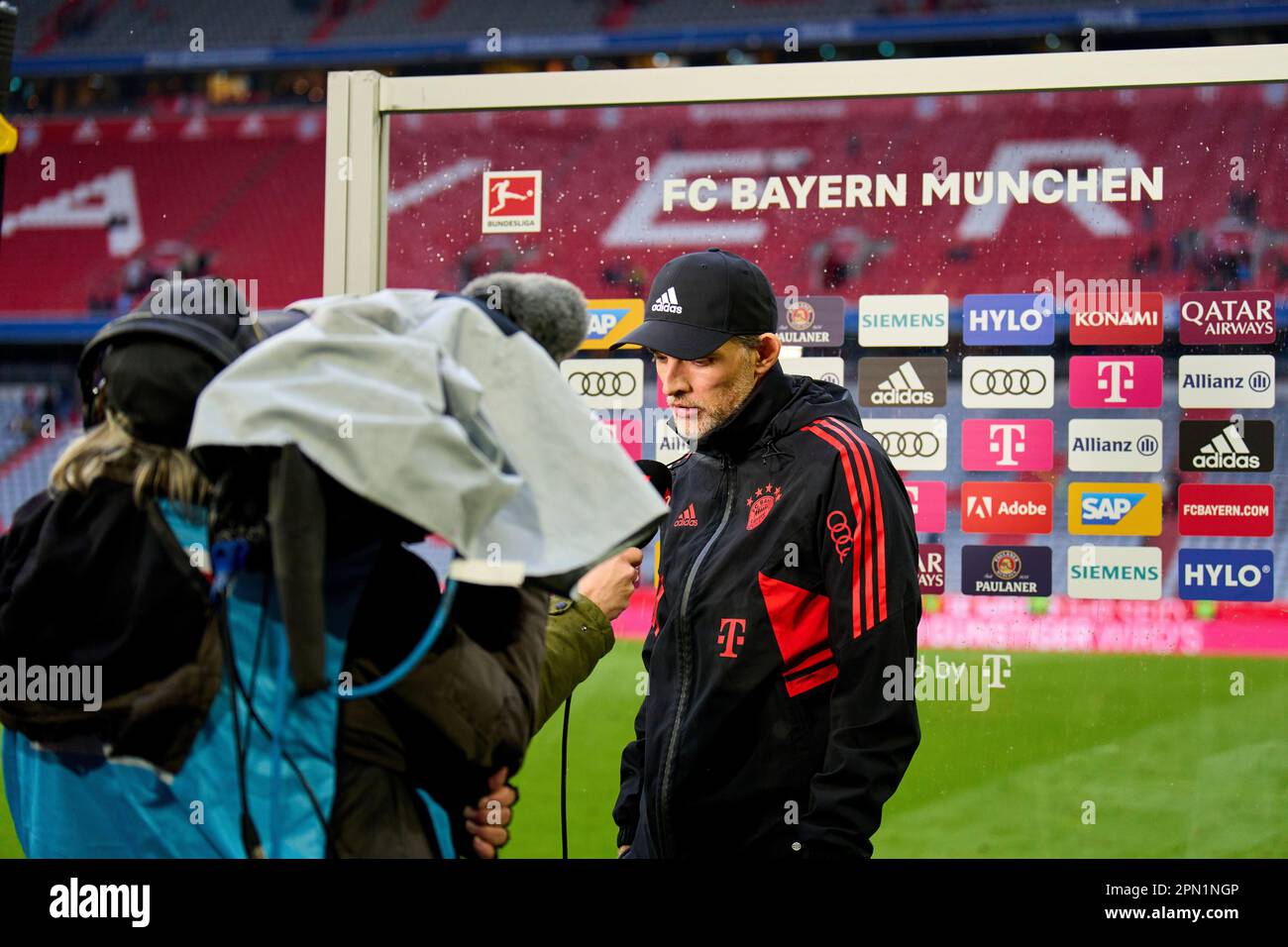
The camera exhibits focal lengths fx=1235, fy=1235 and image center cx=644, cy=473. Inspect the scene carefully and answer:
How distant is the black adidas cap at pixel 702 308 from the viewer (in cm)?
180

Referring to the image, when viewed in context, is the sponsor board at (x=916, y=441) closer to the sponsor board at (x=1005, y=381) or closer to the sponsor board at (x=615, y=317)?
the sponsor board at (x=1005, y=381)

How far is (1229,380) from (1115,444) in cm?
24

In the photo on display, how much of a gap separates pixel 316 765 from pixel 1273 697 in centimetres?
187

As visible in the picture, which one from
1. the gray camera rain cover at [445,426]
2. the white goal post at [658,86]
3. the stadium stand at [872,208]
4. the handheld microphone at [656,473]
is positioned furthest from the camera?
the stadium stand at [872,208]

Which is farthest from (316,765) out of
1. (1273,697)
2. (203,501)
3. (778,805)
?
(1273,697)

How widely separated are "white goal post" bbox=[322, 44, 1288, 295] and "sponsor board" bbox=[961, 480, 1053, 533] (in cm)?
75

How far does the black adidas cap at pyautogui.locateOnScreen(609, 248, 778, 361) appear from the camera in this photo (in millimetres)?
1804

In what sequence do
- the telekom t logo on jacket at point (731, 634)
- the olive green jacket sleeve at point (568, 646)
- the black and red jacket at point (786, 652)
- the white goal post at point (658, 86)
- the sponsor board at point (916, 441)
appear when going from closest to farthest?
the olive green jacket sleeve at point (568, 646)
the black and red jacket at point (786, 652)
the telekom t logo on jacket at point (731, 634)
the white goal post at point (658, 86)
the sponsor board at point (916, 441)

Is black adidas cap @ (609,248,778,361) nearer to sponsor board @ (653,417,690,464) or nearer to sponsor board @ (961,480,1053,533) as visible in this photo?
sponsor board @ (653,417,690,464)

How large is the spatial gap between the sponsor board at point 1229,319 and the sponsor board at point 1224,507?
28 centimetres

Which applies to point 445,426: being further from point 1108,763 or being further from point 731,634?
point 1108,763

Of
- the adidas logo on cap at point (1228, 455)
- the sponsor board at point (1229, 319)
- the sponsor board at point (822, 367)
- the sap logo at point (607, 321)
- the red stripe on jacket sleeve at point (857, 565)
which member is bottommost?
the red stripe on jacket sleeve at point (857, 565)

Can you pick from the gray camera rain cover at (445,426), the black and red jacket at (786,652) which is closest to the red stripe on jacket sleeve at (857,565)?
the black and red jacket at (786,652)

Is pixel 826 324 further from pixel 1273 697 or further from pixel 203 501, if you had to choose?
pixel 203 501
